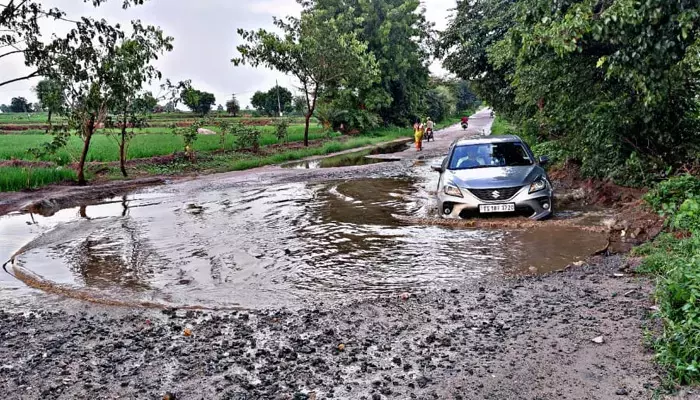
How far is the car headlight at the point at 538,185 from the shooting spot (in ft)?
31.6

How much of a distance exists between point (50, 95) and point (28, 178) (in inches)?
105

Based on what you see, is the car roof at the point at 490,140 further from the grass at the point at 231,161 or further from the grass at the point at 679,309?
the grass at the point at 231,161

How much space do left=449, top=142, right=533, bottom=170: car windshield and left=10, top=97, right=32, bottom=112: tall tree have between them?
380ft

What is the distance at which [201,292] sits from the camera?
675cm

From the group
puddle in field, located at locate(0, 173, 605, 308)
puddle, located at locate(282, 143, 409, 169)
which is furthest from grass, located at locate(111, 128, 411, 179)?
puddle in field, located at locate(0, 173, 605, 308)

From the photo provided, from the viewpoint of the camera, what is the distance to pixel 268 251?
8.79m

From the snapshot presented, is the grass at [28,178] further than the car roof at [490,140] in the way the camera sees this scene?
Yes

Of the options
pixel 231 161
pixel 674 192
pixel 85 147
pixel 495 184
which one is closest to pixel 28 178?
pixel 85 147

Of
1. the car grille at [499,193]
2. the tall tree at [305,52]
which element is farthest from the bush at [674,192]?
the tall tree at [305,52]

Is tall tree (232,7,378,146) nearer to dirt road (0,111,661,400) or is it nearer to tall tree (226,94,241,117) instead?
dirt road (0,111,661,400)

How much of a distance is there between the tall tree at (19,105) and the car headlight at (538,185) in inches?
4619

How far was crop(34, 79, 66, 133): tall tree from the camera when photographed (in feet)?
55.5

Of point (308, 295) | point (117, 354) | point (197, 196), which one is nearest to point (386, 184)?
point (197, 196)

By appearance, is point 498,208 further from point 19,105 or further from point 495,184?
point 19,105
